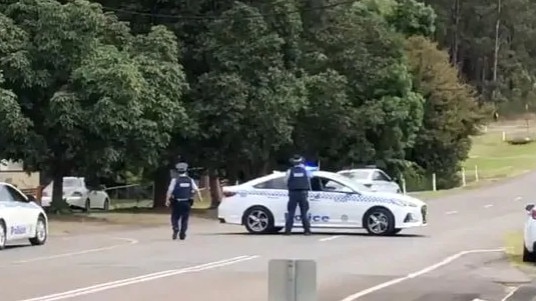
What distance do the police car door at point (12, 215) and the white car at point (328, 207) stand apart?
5.26 meters

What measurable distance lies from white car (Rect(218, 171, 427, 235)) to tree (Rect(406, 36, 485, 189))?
34854 mm

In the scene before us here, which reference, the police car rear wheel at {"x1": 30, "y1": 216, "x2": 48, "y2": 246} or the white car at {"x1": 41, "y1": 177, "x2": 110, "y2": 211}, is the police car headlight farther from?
the white car at {"x1": 41, "y1": 177, "x2": 110, "y2": 211}

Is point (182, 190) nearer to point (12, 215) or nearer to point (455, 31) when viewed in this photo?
point (12, 215)

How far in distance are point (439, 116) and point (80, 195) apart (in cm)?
2176

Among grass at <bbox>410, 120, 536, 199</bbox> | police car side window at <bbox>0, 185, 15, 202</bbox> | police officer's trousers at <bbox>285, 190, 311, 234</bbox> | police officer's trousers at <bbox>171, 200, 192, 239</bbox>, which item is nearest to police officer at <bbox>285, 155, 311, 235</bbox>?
police officer's trousers at <bbox>285, 190, 311, 234</bbox>

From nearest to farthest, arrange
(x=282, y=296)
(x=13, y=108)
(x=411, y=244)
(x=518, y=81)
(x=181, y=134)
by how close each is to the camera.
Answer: (x=282, y=296), (x=411, y=244), (x=13, y=108), (x=181, y=134), (x=518, y=81)

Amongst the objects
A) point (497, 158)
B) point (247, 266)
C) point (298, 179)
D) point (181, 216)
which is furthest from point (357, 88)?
point (497, 158)

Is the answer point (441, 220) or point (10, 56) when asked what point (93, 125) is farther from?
point (441, 220)

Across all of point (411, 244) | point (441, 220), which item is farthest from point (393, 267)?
point (441, 220)

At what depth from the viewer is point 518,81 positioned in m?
109

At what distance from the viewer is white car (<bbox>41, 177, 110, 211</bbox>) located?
48.7m

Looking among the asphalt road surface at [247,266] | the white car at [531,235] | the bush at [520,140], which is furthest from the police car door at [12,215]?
the bush at [520,140]

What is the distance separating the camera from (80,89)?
35.5 metres

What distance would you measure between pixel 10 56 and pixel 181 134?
7.41 meters
